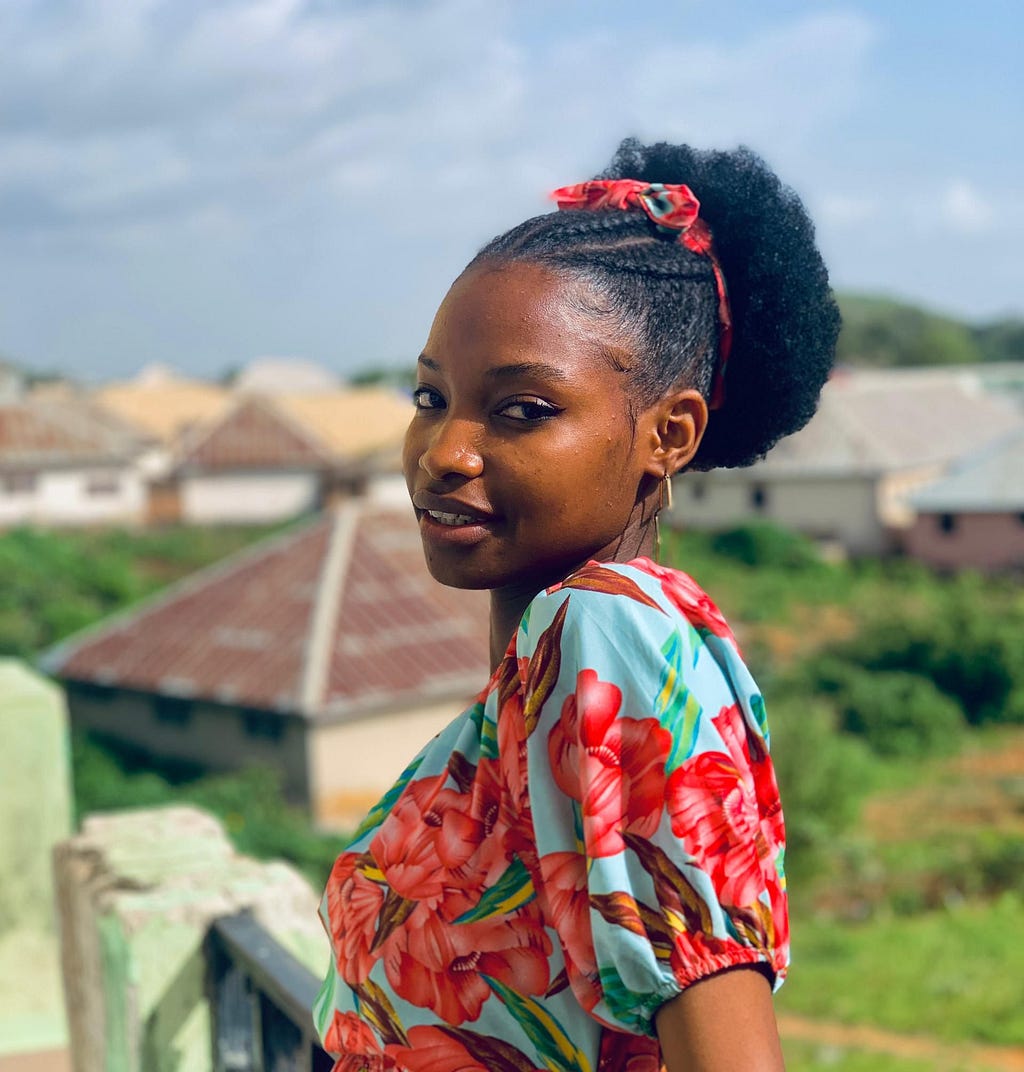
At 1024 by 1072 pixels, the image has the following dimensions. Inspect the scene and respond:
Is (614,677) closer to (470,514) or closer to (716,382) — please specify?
(470,514)

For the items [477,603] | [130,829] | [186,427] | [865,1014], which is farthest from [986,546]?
[130,829]

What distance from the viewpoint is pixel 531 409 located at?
50.2 inches

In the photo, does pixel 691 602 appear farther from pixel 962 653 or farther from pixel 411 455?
pixel 962 653

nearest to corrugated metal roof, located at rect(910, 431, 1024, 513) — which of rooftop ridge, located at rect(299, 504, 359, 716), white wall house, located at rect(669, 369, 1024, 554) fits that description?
white wall house, located at rect(669, 369, 1024, 554)

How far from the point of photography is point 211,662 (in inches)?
672

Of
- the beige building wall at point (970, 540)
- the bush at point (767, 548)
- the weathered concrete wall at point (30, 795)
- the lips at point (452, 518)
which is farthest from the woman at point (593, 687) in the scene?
the beige building wall at point (970, 540)

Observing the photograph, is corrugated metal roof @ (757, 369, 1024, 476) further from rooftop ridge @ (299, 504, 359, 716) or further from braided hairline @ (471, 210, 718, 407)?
braided hairline @ (471, 210, 718, 407)

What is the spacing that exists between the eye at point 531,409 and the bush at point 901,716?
63.3ft

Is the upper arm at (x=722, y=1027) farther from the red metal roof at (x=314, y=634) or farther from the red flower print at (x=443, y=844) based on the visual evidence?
the red metal roof at (x=314, y=634)

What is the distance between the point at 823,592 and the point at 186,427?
20.8m

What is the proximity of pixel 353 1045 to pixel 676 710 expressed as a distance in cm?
59

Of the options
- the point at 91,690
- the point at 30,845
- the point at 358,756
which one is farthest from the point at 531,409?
the point at 91,690

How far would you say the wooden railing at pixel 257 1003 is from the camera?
6.09ft

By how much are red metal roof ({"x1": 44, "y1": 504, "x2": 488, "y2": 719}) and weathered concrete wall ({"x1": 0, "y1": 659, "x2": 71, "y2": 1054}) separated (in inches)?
433
